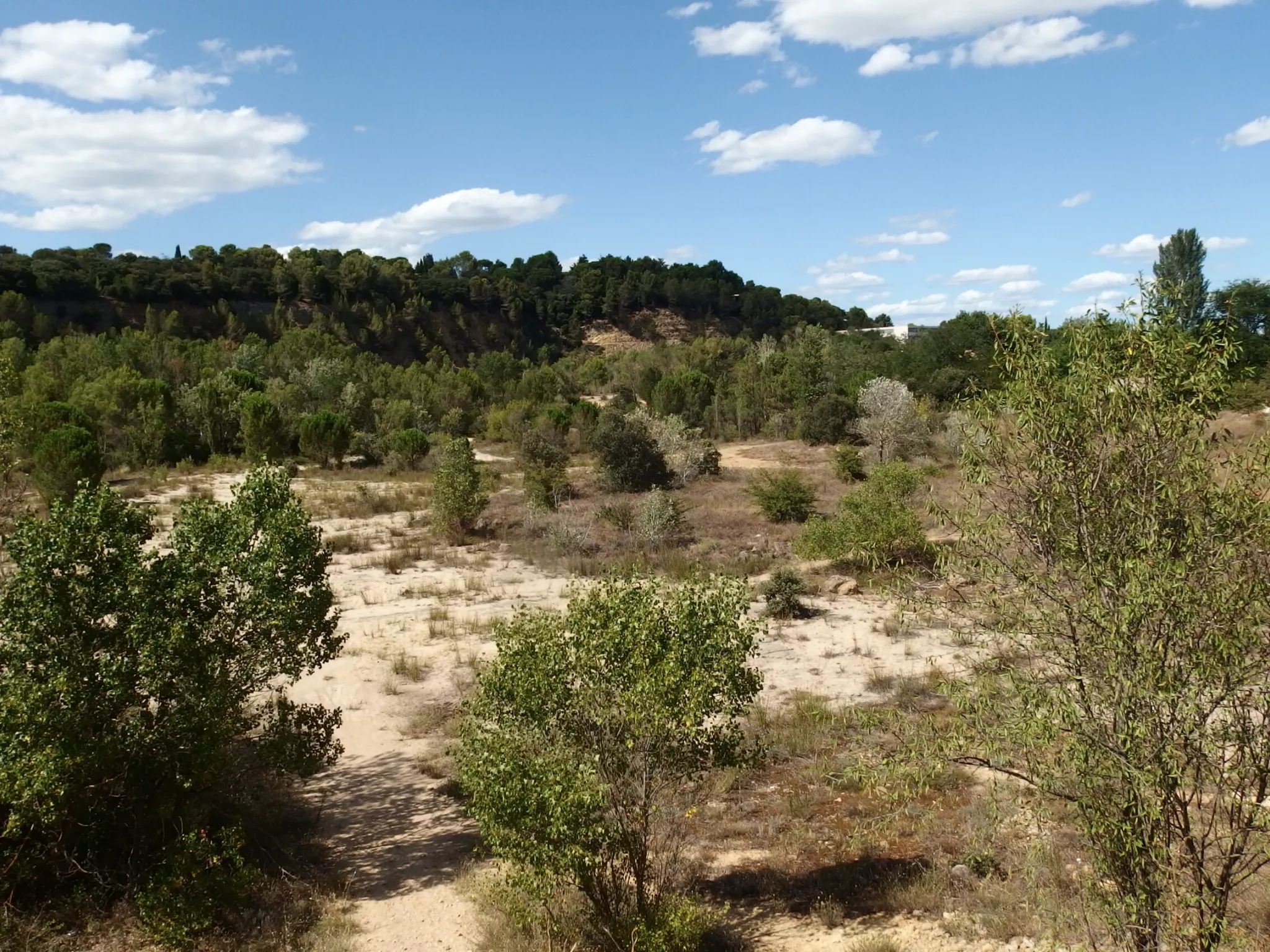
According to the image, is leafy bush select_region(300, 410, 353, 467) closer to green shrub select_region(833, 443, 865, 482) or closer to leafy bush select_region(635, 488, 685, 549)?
leafy bush select_region(635, 488, 685, 549)

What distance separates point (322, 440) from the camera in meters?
34.9

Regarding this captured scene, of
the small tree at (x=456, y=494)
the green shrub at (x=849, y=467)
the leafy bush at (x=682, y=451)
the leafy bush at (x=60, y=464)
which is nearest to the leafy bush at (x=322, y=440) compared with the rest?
the leafy bush at (x=60, y=464)

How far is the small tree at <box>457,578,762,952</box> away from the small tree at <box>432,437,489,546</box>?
1553 cm

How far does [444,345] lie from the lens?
257ft

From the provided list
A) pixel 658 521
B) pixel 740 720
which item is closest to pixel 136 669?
pixel 740 720

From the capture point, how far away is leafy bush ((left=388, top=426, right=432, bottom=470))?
34219 mm

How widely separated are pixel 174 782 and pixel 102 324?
64.0 metres

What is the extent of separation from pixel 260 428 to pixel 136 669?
2949 cm

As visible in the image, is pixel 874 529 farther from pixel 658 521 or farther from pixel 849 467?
pixel 849 467

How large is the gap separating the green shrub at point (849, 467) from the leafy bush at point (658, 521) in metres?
9.12

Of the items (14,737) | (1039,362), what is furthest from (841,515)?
(14,737)

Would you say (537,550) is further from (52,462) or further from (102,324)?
(102,324)

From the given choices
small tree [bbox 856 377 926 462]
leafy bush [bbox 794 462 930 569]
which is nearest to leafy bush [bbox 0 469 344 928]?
leafy bush [bbox 794 462 930 569]

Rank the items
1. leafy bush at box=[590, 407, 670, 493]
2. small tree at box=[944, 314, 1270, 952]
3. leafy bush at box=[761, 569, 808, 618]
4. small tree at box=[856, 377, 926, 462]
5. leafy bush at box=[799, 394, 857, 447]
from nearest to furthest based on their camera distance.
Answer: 1. small tree at box=[944, 314, 1270, 952]
2. leafy bush at box=[761, 569, 808, 618]
3. leafy bush at box=[590, 407, 670, 493]
4. small tree at box=[856, 377, 926, 462]
5. leafy bush at box=[799, 394, 857, 447]
